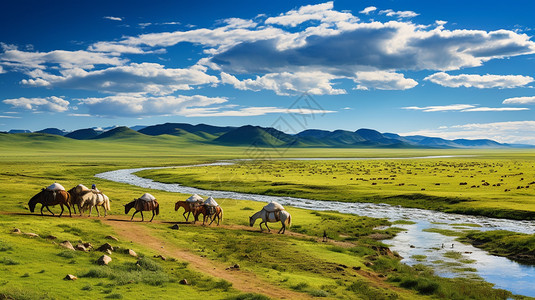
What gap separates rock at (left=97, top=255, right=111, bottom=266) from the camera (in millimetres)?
18859

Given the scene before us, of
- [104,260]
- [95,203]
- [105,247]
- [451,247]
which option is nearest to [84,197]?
[95,203]

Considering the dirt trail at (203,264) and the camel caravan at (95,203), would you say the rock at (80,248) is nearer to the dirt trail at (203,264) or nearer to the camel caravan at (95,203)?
the dirt trail at (203,264)

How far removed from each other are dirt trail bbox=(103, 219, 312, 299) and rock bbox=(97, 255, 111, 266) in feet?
13.0

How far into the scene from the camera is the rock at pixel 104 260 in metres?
18.9

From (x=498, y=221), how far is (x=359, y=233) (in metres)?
16.3

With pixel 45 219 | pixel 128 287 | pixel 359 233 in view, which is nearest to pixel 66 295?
pixel 128 287

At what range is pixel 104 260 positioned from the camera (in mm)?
18953

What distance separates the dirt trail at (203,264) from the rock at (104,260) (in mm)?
3961

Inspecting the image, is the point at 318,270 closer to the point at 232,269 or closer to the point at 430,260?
the point at 232,269

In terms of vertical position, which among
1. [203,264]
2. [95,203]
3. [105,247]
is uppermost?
[95,203]

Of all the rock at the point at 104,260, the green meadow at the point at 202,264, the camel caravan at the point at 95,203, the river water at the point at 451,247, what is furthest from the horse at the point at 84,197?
the river water at the point at 451,247

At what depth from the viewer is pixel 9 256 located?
1797 centimetres

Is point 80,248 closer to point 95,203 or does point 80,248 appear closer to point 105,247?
point 105,247

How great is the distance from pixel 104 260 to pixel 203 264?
5.27 meters
